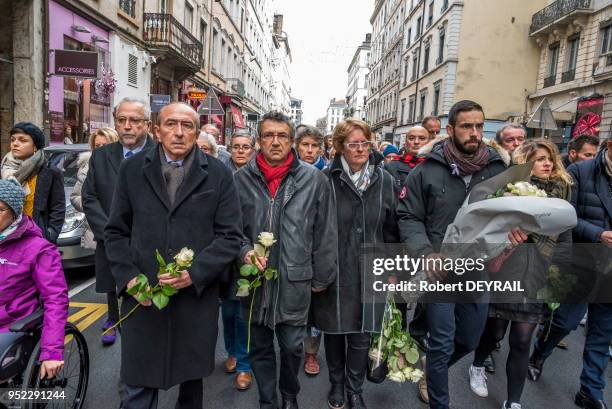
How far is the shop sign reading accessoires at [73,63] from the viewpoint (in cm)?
1036

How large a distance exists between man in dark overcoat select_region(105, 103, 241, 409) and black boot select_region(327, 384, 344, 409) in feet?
3.82

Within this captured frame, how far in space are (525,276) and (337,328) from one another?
4.60 feet

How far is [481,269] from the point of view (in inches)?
118

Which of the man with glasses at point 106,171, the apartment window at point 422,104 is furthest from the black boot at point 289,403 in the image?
the apartment window at point 422,104

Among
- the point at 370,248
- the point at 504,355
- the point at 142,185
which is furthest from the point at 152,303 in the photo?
the point at 504,355

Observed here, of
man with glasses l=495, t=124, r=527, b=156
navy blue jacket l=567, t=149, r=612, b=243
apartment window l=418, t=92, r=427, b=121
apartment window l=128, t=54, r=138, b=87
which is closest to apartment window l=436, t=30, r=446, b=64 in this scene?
apartment window l=418, t=92, r=427, b=121

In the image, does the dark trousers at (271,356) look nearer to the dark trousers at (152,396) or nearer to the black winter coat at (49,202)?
the dark trousers at (152,396)

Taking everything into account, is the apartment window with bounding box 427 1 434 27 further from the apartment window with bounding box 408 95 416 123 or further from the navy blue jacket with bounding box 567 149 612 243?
the navy blue jacket with bounding box 567 149 612 243

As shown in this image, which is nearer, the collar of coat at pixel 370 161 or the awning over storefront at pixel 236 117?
the collar of coat at pixel 370 161

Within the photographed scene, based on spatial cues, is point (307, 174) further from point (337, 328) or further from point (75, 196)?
point (75, 196)

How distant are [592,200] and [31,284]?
4071 millimetres

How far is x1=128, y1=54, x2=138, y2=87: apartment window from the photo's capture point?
1588cm

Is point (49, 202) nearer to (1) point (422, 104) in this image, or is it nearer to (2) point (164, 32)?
(2) point (164, 32)

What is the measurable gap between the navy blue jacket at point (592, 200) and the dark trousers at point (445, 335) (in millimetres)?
1092
